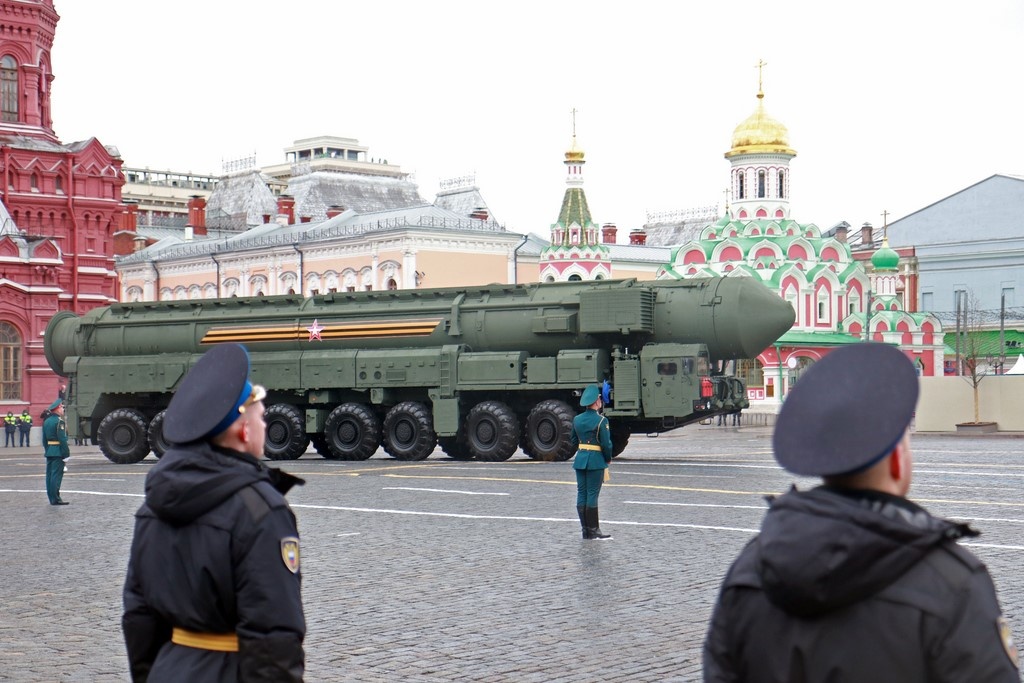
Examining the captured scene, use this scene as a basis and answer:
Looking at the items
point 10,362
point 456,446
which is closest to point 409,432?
point 456,446

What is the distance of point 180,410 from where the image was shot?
5012mm

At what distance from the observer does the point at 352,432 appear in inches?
1248

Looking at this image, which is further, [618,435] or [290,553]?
[618,435]

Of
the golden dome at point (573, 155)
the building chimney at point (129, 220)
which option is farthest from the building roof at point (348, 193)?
the golden dome at point (573, 155)

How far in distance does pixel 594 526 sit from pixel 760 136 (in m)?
59.4

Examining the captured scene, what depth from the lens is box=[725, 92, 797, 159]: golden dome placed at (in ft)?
237

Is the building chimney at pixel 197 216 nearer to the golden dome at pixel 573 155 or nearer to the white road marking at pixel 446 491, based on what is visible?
the golden dome at pixel 573 155

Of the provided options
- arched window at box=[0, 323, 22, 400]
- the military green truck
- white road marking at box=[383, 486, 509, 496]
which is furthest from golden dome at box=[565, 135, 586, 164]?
white road marking at box=[383, 486, 509, 496]

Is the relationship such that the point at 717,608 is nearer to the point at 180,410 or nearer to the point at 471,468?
the point at 180,410

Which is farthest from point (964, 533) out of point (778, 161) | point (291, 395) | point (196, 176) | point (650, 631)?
point (196, 176)

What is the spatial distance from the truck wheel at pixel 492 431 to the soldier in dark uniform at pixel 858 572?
26.2 metres

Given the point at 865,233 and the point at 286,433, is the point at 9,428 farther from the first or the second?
the point at 865,233

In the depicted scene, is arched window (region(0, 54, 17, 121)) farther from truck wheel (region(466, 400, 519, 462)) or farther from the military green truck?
truck wheel (region(466, 400, 519, 462))

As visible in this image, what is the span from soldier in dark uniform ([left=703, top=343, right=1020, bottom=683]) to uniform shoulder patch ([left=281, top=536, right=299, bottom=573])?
1634 mm
